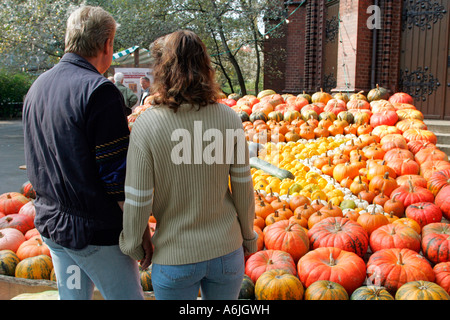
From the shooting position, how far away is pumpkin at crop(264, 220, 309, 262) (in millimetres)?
3500

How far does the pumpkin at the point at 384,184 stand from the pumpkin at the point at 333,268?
Answer: 1.86 metres

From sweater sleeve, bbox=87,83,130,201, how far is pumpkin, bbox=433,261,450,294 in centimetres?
248

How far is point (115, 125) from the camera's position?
5.59 ft

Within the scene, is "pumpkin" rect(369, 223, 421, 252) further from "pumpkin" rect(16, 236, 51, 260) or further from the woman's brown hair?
"pumpkin" rect(16, 236, 51, 260)

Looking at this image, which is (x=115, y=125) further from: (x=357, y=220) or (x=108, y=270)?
(x=357, y=220)

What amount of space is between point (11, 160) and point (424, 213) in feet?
32.8

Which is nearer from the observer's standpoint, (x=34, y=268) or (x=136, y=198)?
(x=136, y=198)

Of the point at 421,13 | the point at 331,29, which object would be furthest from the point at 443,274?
the point at 331,29

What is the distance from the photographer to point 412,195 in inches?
178

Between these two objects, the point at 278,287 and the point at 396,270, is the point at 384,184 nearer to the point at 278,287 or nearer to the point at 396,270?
the point at 396,270

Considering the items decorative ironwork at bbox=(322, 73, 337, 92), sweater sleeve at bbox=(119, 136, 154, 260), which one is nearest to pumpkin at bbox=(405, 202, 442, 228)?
sweater sleeve at bbox=(119, 136, 154, 260)

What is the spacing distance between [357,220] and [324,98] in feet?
17.3

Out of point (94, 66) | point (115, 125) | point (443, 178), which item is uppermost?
point (94, 66)
